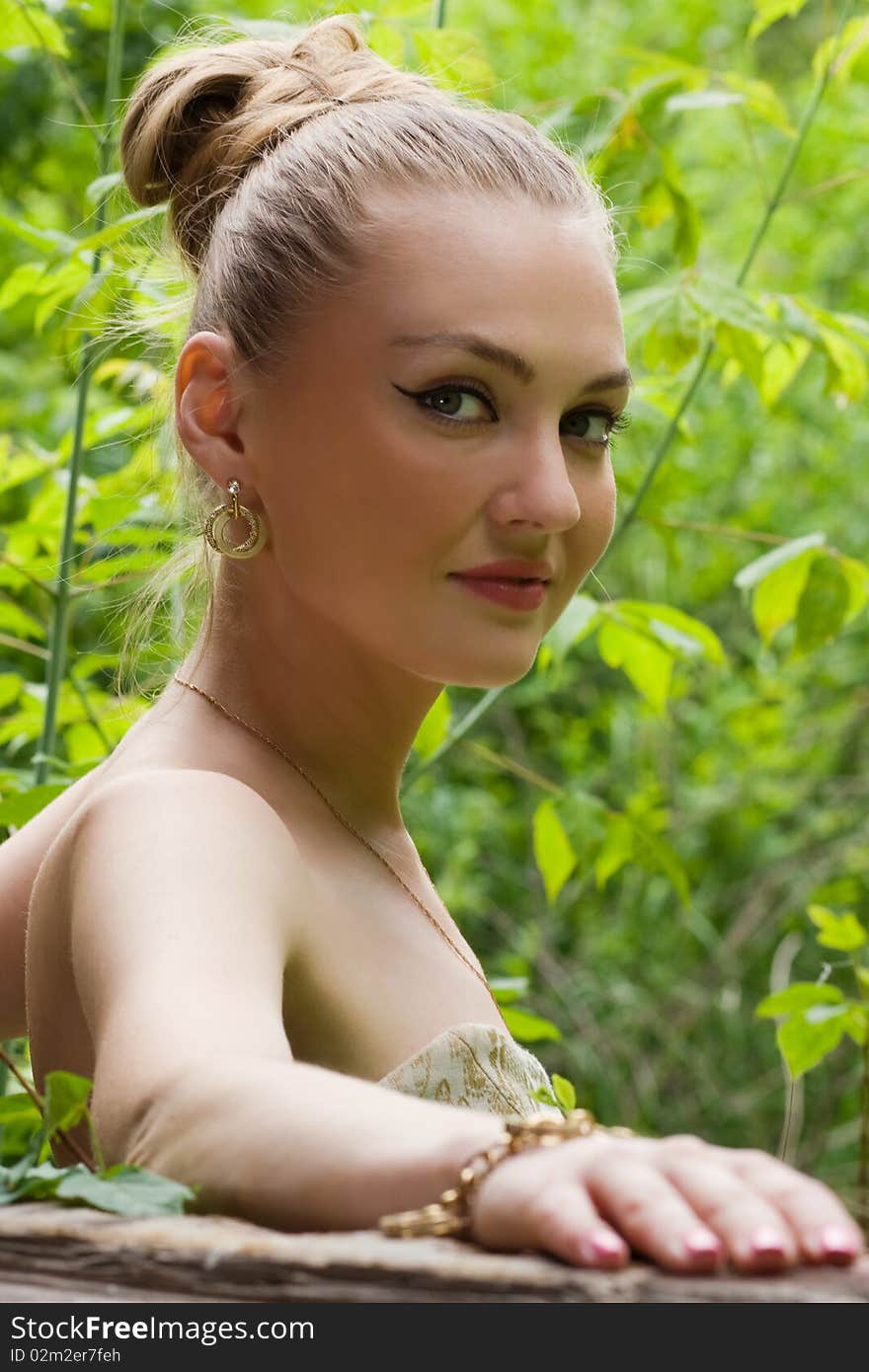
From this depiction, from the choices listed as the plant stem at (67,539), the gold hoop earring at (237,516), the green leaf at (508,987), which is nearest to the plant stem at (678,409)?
the green leaf at (508,987)

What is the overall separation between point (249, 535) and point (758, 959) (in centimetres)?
355

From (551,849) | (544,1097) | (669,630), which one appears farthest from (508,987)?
(544,1097)

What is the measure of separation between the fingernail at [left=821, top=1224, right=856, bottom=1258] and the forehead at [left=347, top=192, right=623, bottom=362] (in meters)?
0.65

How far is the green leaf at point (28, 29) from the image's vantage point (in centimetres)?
175

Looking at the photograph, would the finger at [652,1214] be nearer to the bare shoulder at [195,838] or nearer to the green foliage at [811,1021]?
the bare shoulder at [195,838]

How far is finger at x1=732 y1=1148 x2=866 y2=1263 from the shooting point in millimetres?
581

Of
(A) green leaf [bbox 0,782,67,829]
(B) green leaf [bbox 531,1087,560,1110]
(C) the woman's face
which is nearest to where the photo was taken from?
(B) green leaf [bbox 531,1087,560,1110]

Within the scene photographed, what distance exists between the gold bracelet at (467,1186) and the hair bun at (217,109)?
0.88 m

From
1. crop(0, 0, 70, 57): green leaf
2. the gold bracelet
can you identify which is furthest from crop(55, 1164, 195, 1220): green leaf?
crop(0, 0, 70, 57): green leaf

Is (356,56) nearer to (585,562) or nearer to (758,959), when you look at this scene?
(585,562)

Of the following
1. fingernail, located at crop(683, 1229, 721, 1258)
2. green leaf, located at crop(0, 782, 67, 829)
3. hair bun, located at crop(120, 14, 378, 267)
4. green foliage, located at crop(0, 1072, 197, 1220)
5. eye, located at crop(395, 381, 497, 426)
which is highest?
hair bun, located at crop(120, 14, 378, 267)

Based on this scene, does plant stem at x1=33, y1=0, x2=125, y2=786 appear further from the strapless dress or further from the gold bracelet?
the gold bracelet

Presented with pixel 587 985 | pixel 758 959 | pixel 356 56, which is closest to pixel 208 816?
pixel 356 56

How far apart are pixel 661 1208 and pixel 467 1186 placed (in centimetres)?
9
